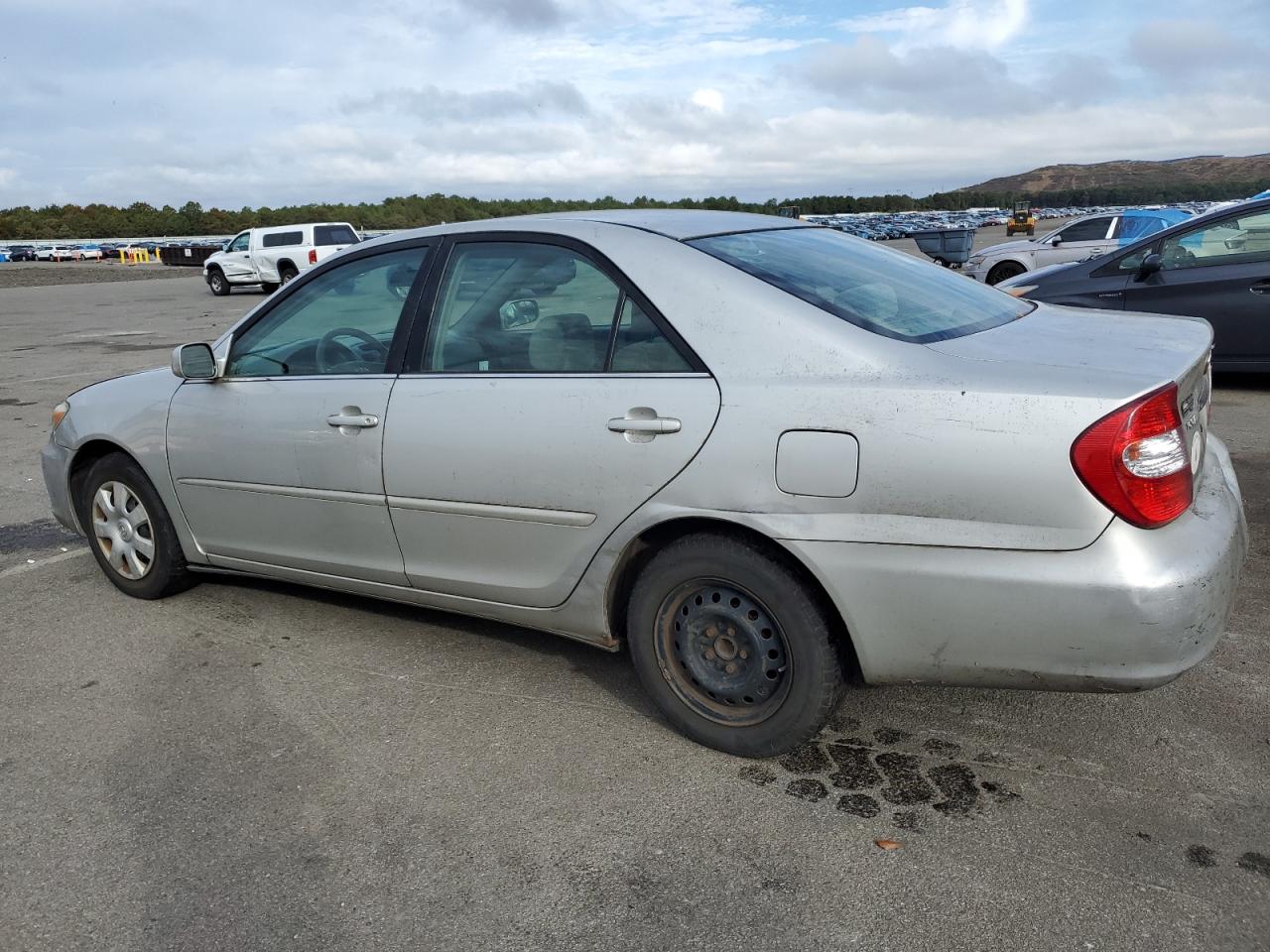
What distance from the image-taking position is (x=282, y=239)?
28281mm

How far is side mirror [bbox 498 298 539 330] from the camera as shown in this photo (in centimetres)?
354

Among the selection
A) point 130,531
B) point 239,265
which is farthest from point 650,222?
point 239,265

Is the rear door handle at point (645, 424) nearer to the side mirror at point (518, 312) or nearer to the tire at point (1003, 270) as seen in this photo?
the side mirror at point (518, 312)

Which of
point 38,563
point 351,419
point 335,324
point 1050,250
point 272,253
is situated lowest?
point 38,563

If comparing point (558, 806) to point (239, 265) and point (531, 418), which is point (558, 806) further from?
point (239, 265)

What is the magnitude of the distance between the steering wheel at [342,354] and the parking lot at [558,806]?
3.64 feet

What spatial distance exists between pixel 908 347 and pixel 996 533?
574mm

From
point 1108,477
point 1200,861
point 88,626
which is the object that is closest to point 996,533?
point 1108,477

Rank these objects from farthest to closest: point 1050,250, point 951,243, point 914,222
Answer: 1. point 914,222
2. point 951,243
3. point 1050,250

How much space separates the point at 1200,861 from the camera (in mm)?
2645

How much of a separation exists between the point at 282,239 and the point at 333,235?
1323mm

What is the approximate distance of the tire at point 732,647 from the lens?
3004 millimetres

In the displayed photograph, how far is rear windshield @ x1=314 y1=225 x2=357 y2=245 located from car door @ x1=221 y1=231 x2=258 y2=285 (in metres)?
1.92

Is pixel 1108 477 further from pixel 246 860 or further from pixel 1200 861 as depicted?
pixel 246 860
